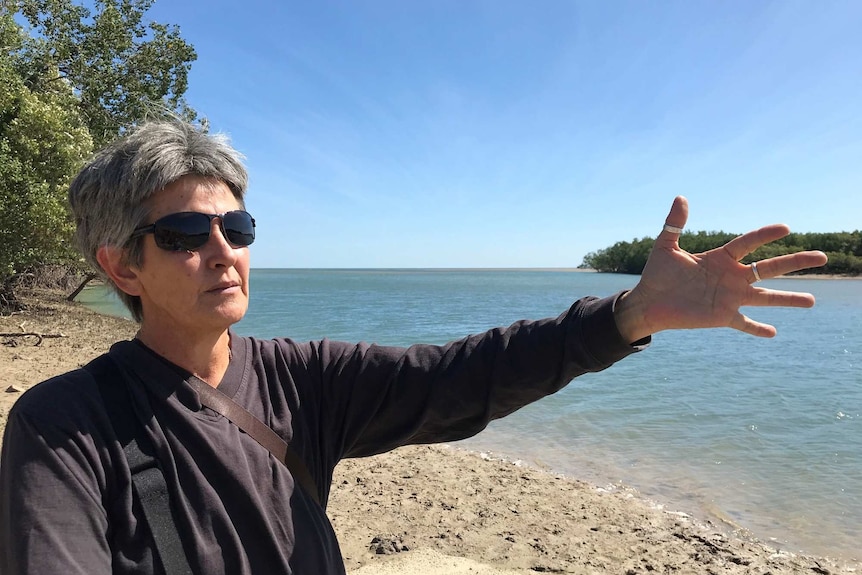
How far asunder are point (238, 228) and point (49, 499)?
37.5 inches

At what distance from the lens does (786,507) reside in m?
6.73

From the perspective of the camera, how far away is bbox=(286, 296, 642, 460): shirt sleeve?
1.95m

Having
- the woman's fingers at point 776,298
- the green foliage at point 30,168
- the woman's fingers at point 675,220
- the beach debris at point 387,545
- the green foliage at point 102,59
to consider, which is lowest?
the beach debris at point 387,545

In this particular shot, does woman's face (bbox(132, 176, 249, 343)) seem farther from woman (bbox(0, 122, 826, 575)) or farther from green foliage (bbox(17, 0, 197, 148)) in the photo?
green foliage (bbox(17, 0, 197, 148))

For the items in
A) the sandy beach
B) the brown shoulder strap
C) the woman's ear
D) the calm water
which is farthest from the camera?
the calm water

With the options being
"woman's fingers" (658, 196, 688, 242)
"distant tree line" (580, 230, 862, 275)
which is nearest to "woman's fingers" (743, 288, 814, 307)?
"woman's fingers" (658, 196, 688, 242)

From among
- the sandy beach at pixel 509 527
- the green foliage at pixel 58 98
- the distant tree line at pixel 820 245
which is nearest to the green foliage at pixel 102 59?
the green foliage at pixel 58 98

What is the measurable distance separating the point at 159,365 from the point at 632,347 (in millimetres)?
1546

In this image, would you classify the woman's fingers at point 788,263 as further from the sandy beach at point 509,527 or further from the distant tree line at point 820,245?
the distant tree line at point 820,245

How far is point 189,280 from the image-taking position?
5.87 ft

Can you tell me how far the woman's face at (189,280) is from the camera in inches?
70.0

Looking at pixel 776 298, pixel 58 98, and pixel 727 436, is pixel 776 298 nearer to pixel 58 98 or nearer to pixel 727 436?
pixel 727 436

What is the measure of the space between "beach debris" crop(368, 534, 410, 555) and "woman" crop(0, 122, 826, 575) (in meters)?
3.25

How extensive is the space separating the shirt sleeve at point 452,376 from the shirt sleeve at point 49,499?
2.54 ft
